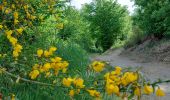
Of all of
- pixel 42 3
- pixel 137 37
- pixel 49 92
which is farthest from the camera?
pixel 137 37

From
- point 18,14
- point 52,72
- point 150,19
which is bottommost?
point 52,72

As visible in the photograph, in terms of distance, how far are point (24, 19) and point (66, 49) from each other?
0.69 metres

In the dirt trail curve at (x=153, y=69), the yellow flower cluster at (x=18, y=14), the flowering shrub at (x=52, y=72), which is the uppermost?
the yellow flower cluster at (x=18, y=14)

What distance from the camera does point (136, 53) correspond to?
2178 cm

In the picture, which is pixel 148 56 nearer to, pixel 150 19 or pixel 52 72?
pixel 150 19

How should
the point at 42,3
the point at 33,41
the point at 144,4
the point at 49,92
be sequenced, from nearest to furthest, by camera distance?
the point at 49,92
the point at 33,41
the point at 42,3
the point at 144,4

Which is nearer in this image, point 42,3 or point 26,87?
point 26,87

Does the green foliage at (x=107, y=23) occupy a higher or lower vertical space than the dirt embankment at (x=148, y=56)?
higher

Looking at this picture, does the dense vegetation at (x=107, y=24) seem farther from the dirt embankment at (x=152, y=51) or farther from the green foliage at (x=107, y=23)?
the dirt embankment at (x=152, y=51)

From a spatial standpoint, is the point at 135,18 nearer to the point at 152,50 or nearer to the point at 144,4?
the point at 144,4

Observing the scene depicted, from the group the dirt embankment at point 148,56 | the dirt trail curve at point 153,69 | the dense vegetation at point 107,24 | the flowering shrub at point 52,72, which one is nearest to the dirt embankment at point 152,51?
the dirt embankment at point 148,56

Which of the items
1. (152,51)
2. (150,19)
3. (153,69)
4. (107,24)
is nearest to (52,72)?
(153,69)

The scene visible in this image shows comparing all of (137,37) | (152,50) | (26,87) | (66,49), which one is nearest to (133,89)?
(26,87)

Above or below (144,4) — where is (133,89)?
below
